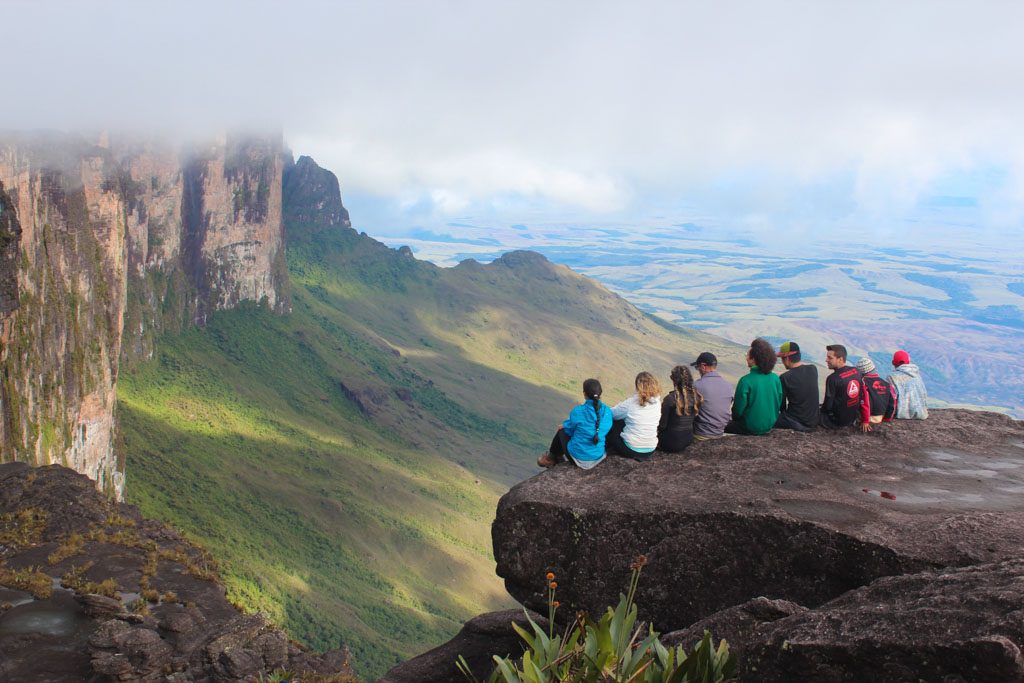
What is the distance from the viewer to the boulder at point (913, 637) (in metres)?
6.59

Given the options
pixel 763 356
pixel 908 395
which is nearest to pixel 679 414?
pixel 763 356

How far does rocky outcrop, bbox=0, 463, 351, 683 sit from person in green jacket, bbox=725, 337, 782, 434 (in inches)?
454

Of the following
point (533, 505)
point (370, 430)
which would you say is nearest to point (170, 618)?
point (533, 505)

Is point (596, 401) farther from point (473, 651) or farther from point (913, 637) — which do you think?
point (913, 637)

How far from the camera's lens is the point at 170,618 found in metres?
21.9

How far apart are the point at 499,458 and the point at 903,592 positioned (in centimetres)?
12570

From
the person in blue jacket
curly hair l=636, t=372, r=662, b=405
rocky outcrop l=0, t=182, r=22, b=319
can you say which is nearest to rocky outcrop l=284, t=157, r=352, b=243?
rocky outcrop l=0, t=182, r=22, b=319

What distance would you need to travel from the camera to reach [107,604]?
2178 cm

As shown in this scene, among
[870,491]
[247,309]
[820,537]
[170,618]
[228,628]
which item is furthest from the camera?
[247,309]

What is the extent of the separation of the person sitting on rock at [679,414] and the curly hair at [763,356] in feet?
3.96

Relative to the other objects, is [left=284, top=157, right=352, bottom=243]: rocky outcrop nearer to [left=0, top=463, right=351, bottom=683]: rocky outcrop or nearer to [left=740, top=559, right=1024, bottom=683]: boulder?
[left=0, top=463, right=351, bottom=683]: rocky outcrop

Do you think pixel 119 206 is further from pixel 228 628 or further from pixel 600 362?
pixel 600 362

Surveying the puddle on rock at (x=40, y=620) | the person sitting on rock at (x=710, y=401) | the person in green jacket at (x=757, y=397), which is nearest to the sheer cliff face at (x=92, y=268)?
the puddle on rock at (x=40, y=620)

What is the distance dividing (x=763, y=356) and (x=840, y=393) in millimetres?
1762
